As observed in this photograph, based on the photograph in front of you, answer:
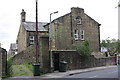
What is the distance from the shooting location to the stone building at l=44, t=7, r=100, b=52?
38125 millimetres

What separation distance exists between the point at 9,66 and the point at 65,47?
1879 centimetres

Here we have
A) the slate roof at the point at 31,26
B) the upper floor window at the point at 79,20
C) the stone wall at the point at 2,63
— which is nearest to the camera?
the stone wall at the point at 2,63

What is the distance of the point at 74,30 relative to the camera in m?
40.2

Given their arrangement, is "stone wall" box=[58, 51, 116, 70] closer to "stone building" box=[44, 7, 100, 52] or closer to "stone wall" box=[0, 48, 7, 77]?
"stone building" box=[44, 7, 100, 52]

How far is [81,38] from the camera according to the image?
133 feet

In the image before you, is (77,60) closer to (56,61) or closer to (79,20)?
(56,61)

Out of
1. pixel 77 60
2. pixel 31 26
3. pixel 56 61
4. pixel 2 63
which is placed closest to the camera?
pixel 2 63

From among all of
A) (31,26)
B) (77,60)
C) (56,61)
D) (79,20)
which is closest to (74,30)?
(79,20)

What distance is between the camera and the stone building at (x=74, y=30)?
38125 millimetres

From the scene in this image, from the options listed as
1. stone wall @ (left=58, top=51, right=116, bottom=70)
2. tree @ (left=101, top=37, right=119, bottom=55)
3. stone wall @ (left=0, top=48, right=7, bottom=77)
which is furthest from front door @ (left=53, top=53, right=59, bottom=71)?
tree @ (left=101, top=37, right=119, bottom=55)

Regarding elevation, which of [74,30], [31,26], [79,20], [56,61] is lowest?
[56,61]

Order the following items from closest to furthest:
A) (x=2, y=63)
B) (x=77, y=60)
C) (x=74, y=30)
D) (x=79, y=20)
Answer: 1. (x=2, y=63)
2. (x=77, y=60)
3. (x=74, y=30)
4. (x=79, y=20)

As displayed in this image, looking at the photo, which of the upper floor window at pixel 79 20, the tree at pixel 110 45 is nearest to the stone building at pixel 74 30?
the upper floor window at pixel 79 20

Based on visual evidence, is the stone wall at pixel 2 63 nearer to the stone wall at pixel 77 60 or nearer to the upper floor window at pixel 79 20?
the stone wall at pixel 77 60
